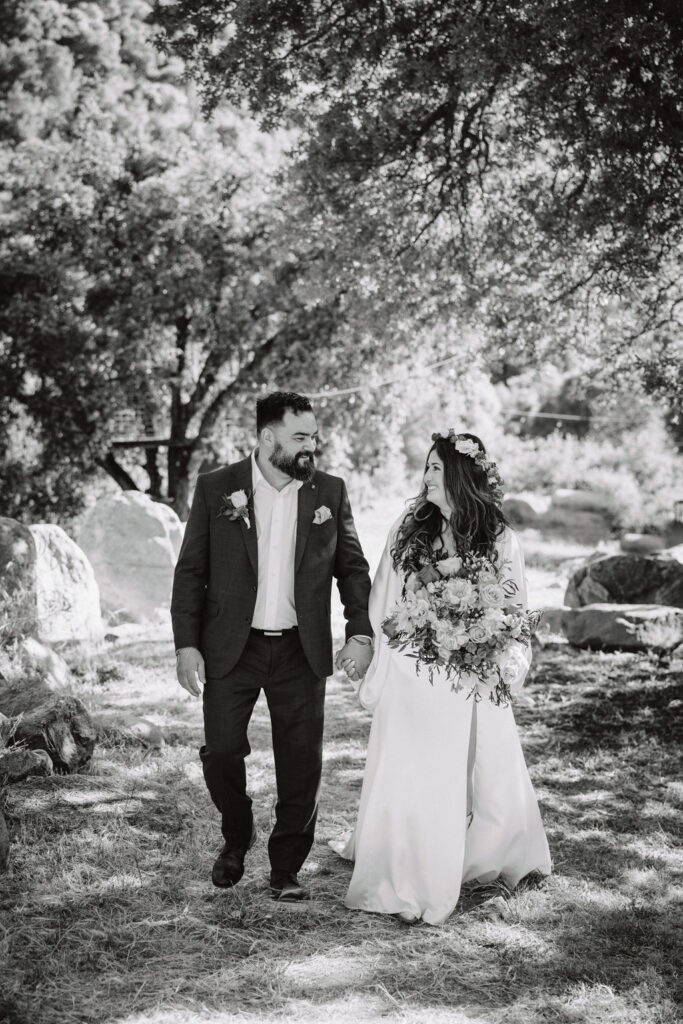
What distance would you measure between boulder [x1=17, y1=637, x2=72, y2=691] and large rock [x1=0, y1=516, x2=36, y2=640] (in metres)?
0.29

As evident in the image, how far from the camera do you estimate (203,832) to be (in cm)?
543

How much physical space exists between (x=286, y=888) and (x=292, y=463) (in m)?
2.04

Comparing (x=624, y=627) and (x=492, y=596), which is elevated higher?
(x=492, y=596)

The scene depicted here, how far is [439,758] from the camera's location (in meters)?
4.50

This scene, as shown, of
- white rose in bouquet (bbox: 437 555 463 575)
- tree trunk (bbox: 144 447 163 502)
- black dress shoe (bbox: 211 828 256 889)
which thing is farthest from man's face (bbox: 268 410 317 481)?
tree trunk (bbox: 144 447 163 502)

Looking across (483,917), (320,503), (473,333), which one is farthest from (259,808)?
(473,333)

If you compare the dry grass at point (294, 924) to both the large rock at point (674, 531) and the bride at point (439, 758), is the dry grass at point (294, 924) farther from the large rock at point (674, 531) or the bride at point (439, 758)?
the large rock at point (674, 531)

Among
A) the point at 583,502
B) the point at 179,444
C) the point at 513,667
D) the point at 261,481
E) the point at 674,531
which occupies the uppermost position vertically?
the point at 179,444

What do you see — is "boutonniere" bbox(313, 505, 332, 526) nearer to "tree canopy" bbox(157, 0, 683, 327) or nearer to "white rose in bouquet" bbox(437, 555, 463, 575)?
"white rose in bouquet" bbox(437, 555, 463, 575)

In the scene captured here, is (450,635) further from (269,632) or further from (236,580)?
(236,580)

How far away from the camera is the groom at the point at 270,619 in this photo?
4.49 m

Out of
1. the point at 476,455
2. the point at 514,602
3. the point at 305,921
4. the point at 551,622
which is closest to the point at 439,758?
the point at 514,602

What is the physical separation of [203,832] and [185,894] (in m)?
0.83

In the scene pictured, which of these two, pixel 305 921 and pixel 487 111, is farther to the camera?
pixel 487 111
